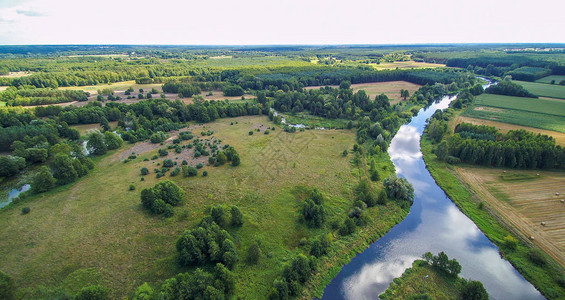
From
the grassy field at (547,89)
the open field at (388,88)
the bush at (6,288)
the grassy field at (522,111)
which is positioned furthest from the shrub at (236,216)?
the grassy field at (547,89)

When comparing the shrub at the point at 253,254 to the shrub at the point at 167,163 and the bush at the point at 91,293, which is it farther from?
the shrub at the point at 167,163

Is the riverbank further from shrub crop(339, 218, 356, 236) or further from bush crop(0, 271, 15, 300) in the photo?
bush crop(0, 271, 15, 300)

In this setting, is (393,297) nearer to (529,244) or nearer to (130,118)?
(529,244)

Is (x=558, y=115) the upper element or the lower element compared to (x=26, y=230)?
upper

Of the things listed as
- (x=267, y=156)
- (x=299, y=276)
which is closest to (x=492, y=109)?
(x=267, y=156)

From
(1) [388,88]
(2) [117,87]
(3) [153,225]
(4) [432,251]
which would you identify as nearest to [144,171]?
(3) [153,225]

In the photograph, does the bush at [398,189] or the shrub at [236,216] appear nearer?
the shrub at [236,216]
